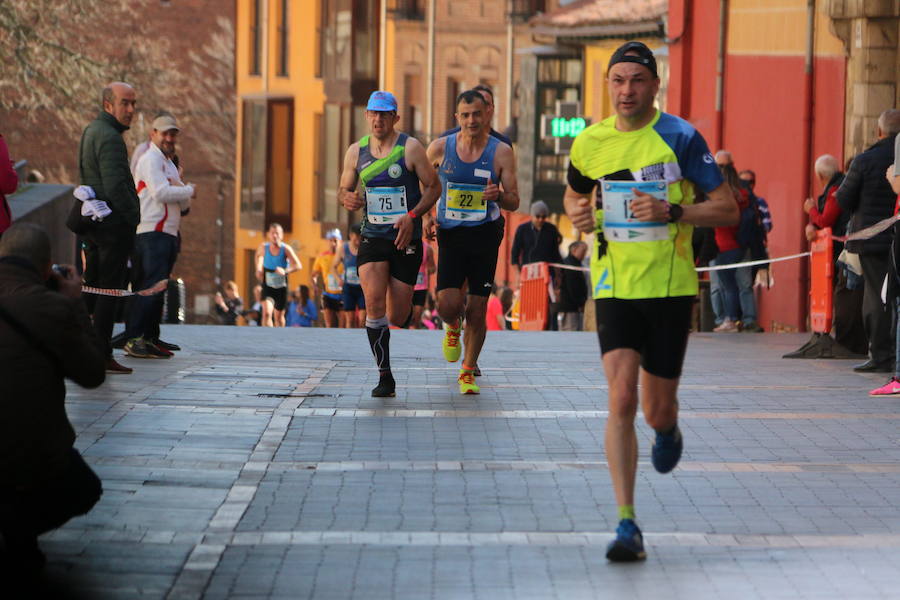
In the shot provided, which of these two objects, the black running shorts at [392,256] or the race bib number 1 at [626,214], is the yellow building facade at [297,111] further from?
the race bib number 1 at [626,214]

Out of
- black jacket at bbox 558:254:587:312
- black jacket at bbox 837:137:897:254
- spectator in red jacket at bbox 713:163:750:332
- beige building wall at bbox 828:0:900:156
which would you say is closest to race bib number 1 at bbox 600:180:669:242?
black jacket at bbox 837:137:897:254

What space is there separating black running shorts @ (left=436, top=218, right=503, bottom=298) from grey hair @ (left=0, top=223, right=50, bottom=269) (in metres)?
6.00

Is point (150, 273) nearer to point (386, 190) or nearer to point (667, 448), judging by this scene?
point (386, 190)

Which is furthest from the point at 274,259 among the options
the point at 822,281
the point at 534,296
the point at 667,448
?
the point at 667,448

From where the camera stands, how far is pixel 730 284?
71.4 ft

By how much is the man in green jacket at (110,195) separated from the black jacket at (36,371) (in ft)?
21.0

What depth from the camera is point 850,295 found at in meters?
16.4

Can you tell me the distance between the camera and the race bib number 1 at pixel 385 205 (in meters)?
12.4

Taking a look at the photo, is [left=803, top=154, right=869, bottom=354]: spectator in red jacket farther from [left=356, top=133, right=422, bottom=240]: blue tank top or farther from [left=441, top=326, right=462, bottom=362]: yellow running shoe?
[left=356, top=133, right=422, bottom=240]: blue tank top

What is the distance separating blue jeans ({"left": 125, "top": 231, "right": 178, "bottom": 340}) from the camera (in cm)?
1448

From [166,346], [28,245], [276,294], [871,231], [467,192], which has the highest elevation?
[467,192]

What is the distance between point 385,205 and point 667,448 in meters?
4.96

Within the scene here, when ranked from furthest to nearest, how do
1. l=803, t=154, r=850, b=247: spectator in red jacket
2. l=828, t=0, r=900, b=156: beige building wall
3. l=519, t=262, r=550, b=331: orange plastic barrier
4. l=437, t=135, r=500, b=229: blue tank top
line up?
l=519, t=262, r=550, b=331: orange plastic barrier → l=828, t=0, r=900, b=156: beige building wall → l=803, t=154, r=850, b=247: spectator in red jacket → l=437, t=135, r=500, b=229: blue tank top

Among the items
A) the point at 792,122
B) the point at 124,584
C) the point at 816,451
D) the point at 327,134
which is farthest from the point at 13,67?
the point at 124,584
